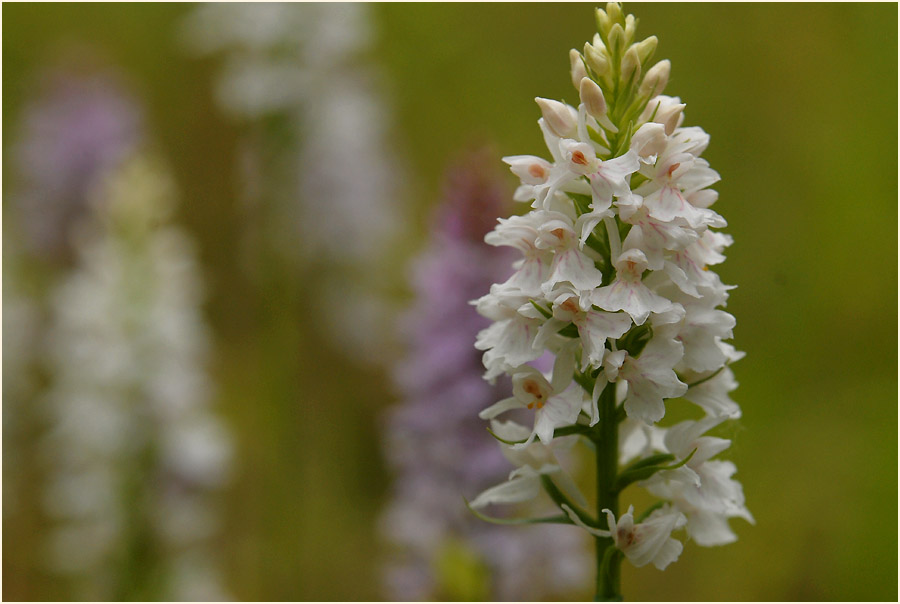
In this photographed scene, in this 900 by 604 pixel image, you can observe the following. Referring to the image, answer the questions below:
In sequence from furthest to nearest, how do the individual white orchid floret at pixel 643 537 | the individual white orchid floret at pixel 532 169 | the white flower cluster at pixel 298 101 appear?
the white flower cluster at pixel 298 101
the individual white orchid floret at pixel 532 169
the individual white orchid floret at pixel 643 537

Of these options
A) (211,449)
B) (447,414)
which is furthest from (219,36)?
(447,414)

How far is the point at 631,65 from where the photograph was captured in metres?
1.88

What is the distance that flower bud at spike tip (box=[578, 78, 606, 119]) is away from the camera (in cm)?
185

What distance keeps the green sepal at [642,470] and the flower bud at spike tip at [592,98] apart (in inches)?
31.5

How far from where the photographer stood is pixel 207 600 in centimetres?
438

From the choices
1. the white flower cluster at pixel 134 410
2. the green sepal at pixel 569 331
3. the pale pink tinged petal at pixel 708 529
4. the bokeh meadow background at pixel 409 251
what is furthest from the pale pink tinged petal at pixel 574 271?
the white flower cluster at pixel 134 410

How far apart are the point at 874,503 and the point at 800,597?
77 cm

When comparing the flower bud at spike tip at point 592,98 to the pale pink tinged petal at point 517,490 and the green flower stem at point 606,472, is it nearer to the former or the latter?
the green flower stem at point 606,472

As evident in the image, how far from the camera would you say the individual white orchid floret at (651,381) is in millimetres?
1813

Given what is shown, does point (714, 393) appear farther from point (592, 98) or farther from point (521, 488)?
point (592, 98)

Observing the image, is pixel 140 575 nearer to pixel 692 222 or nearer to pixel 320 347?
pixel 692 222

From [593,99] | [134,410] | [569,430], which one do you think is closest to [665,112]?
[593,99]

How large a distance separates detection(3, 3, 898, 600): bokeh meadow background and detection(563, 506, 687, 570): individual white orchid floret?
1.99 m

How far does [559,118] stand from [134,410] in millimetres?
2989
